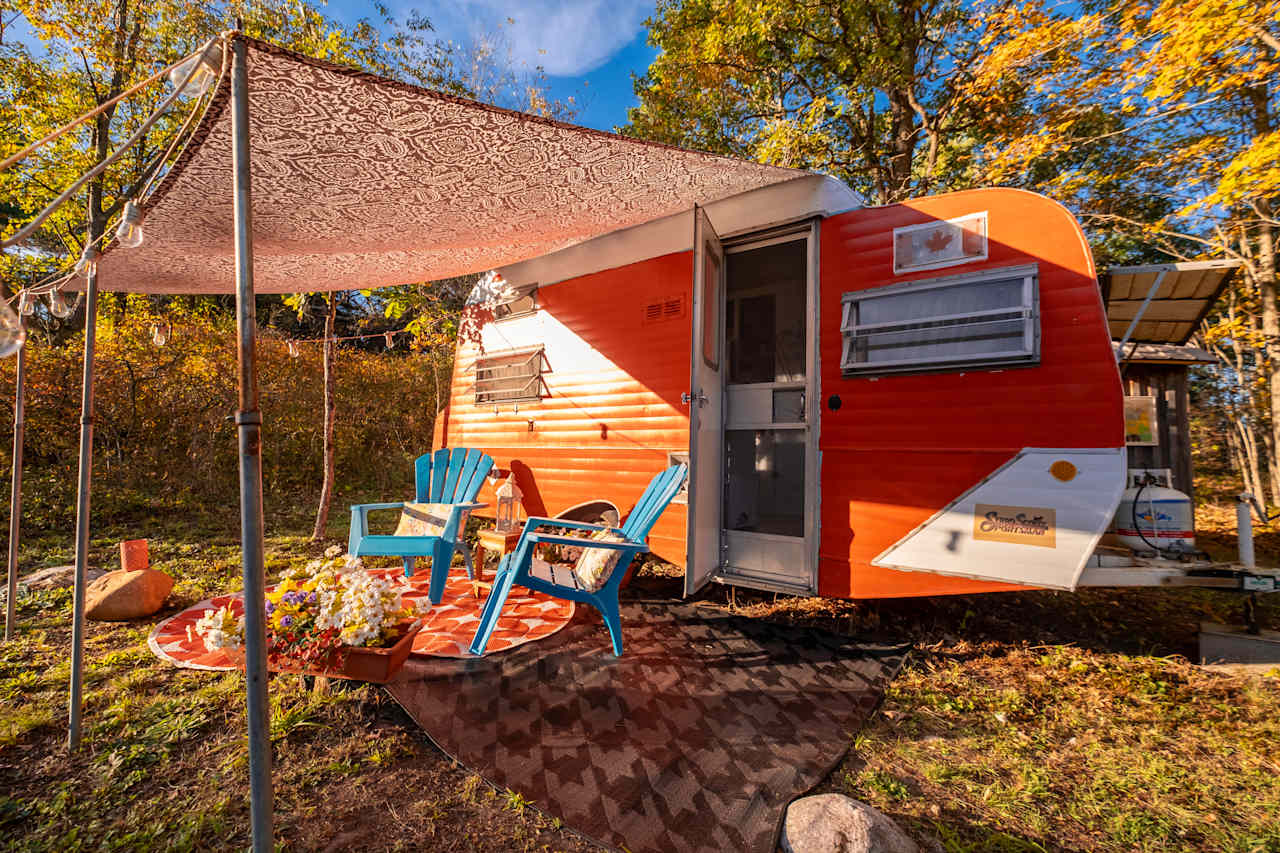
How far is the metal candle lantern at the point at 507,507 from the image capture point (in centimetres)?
417

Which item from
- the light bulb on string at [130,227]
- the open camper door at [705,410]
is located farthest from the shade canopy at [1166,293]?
the light bulb on string at [130,227]

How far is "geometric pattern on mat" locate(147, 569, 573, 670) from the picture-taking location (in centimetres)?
294

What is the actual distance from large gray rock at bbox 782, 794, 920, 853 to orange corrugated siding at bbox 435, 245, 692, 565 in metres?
1.91

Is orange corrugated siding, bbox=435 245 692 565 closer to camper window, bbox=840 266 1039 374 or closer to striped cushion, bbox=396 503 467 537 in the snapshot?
striped cushion, bbox=396 503 467 537

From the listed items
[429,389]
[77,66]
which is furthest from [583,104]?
[77,66]

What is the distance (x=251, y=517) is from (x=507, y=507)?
305 centimetres

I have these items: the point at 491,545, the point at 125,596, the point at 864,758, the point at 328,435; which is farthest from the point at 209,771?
the point at 328,435

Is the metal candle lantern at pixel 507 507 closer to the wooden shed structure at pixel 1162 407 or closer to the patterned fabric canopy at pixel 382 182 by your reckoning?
the patterned fabric canopy at pixel 382 182

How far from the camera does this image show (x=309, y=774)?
6.43 ft

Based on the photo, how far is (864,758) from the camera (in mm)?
2199

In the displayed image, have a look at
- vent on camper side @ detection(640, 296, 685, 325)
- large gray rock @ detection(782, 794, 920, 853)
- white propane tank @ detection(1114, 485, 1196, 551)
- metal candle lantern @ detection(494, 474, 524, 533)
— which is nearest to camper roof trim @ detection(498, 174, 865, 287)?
vent on camper side @ detection(640, 296, 685, 325)

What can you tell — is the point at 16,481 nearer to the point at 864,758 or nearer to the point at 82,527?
the point at 82,527

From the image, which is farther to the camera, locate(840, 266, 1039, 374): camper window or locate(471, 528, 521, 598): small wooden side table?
locate(471, 528, 521, 598): small wooden side table

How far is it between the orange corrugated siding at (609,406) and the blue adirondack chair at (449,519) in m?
0.44
